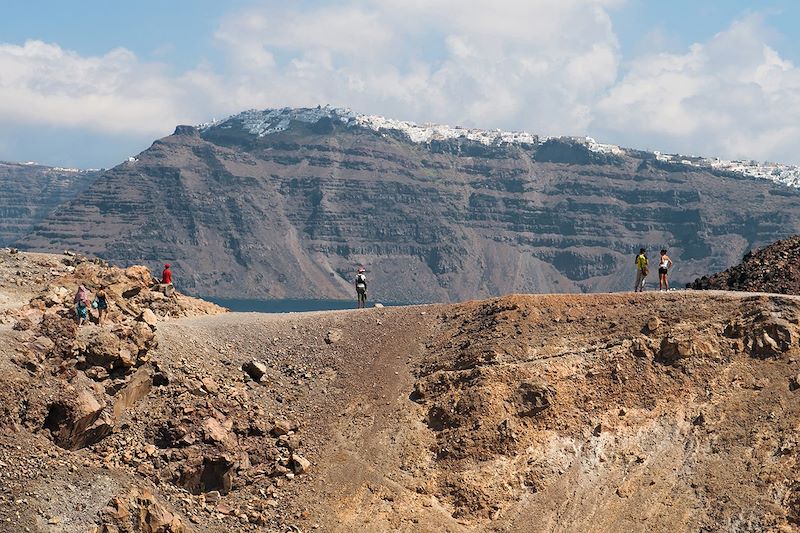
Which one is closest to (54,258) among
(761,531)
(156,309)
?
(156,309)

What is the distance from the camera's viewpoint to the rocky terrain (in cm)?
4919

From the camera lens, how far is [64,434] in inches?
1272

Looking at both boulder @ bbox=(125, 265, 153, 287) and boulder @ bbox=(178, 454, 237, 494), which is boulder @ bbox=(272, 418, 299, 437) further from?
boulder @ bbox=(125, 265, 153, 287)

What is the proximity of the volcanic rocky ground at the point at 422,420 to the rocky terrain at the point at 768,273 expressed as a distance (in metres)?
8.95

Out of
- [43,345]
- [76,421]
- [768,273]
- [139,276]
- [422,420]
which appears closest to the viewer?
[76,421]

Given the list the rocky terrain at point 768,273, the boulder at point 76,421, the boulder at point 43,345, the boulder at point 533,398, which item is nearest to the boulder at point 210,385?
the boulder at point 76,421

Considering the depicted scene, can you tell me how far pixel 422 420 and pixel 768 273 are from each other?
21383 mm

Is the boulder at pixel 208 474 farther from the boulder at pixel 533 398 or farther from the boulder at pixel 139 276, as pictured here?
the boulder at pixel 139 276

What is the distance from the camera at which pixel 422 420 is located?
38.4m

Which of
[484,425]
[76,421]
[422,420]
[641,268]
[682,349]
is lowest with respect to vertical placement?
[76,421]

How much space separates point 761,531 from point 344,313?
20026 millimetres

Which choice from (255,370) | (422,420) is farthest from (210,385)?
(422,420)

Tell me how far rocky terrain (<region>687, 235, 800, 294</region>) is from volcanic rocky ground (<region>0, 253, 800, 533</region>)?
8950mm

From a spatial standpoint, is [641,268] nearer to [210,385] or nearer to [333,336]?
[333,336]
